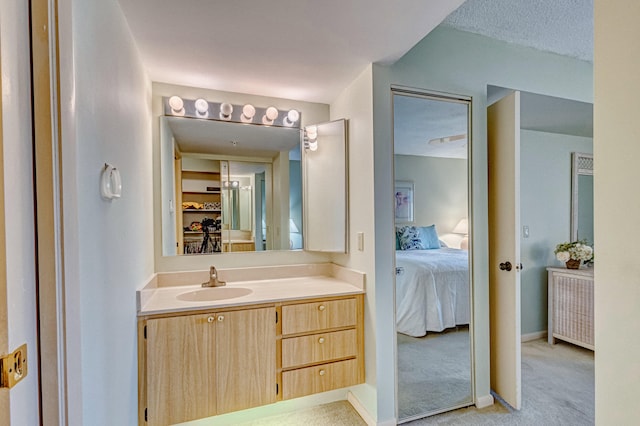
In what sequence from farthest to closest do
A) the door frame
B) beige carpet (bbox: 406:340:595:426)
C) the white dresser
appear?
the white dresser → beige carpet (bbox: 406:340:595:426) → the door frame

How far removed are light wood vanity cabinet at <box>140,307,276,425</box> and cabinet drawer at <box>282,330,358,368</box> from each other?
99mm

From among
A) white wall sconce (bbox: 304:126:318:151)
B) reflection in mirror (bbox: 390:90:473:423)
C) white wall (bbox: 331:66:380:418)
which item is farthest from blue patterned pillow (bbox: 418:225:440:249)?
white wall sconce (bbox: 304:126:318:151)

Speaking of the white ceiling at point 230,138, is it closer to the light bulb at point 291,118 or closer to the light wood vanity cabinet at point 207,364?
the light bulb at point 291,118

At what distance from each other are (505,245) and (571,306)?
5.00 feet

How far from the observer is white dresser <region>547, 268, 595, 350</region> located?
2750 mm

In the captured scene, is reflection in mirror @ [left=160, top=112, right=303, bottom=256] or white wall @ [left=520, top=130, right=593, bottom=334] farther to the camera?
white wall @ [left=520, top=130, right=593, bottom=334]

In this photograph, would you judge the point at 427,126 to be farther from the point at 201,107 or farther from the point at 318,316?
the point at 201,107

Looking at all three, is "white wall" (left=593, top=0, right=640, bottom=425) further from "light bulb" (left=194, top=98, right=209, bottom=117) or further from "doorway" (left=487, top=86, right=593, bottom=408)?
"light bulb" (left=194, top=98, right=209, bottom=117)

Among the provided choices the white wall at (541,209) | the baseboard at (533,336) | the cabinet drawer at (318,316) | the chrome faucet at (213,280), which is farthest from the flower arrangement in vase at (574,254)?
the chrome faucet at (213,280)

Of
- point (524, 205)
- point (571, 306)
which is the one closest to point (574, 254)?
point (571, 306)

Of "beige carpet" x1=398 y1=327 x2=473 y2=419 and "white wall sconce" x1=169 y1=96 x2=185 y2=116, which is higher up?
"white wall sconce" x1=169 y1=96 x2=185 y2=116

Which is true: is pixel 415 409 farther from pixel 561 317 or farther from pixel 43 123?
pixel 43 123

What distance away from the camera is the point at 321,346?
1.89 metres

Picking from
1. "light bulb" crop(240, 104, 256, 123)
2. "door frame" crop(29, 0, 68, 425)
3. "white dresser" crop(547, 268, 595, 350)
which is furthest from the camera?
"white dresser" crop(547, 268, 595, 350)
